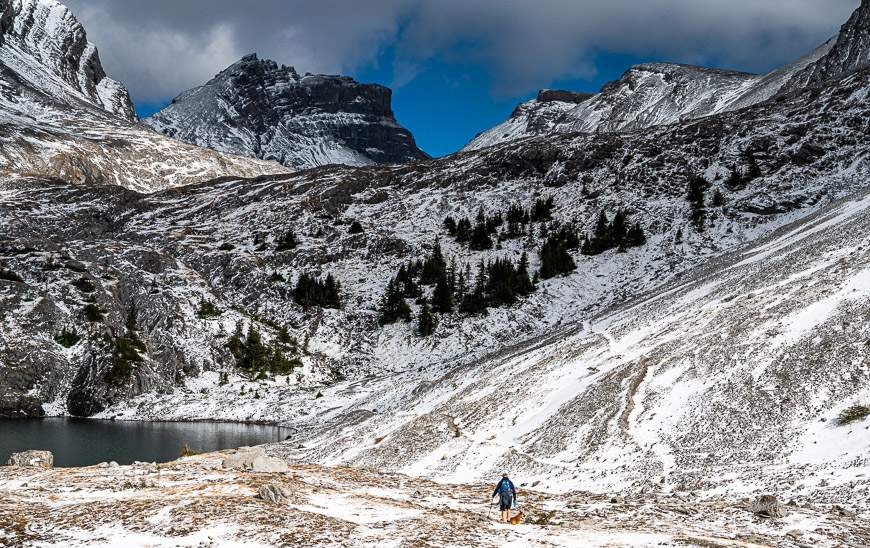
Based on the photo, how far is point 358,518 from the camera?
22.8 m

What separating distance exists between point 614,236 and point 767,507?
9412cm

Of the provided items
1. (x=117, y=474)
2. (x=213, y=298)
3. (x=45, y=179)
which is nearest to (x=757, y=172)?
(x=213, y=298)

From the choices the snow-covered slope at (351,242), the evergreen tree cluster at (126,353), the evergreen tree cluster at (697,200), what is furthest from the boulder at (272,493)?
the evergreen tree cluster at (697,200)

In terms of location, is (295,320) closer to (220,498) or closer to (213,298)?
(213,298)

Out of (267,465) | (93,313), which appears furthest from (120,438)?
(267,465)

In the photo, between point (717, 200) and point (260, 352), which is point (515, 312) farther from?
point (717, 200)

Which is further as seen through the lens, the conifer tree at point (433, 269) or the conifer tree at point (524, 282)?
the conifer tree at point (433, 269)

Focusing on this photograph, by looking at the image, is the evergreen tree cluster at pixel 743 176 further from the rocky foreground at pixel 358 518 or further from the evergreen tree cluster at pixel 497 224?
the rocky foreground at pixel 358 518

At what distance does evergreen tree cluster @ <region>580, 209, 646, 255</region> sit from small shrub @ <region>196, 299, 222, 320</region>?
203ft

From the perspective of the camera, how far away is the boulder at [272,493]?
2441cm

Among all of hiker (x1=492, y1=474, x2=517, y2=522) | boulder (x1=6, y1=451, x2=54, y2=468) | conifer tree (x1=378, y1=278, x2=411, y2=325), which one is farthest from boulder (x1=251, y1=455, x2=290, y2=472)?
conifer tree (x1=378, y1=278, x2=411, y2=325)

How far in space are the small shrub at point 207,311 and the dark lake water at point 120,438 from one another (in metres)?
24.5

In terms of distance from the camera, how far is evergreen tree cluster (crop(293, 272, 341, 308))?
106188 millimetres

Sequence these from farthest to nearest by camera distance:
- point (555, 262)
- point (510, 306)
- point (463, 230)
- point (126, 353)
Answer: point (463, 230)
point (555, 262)
point (510, 306)
point (126, 353)
